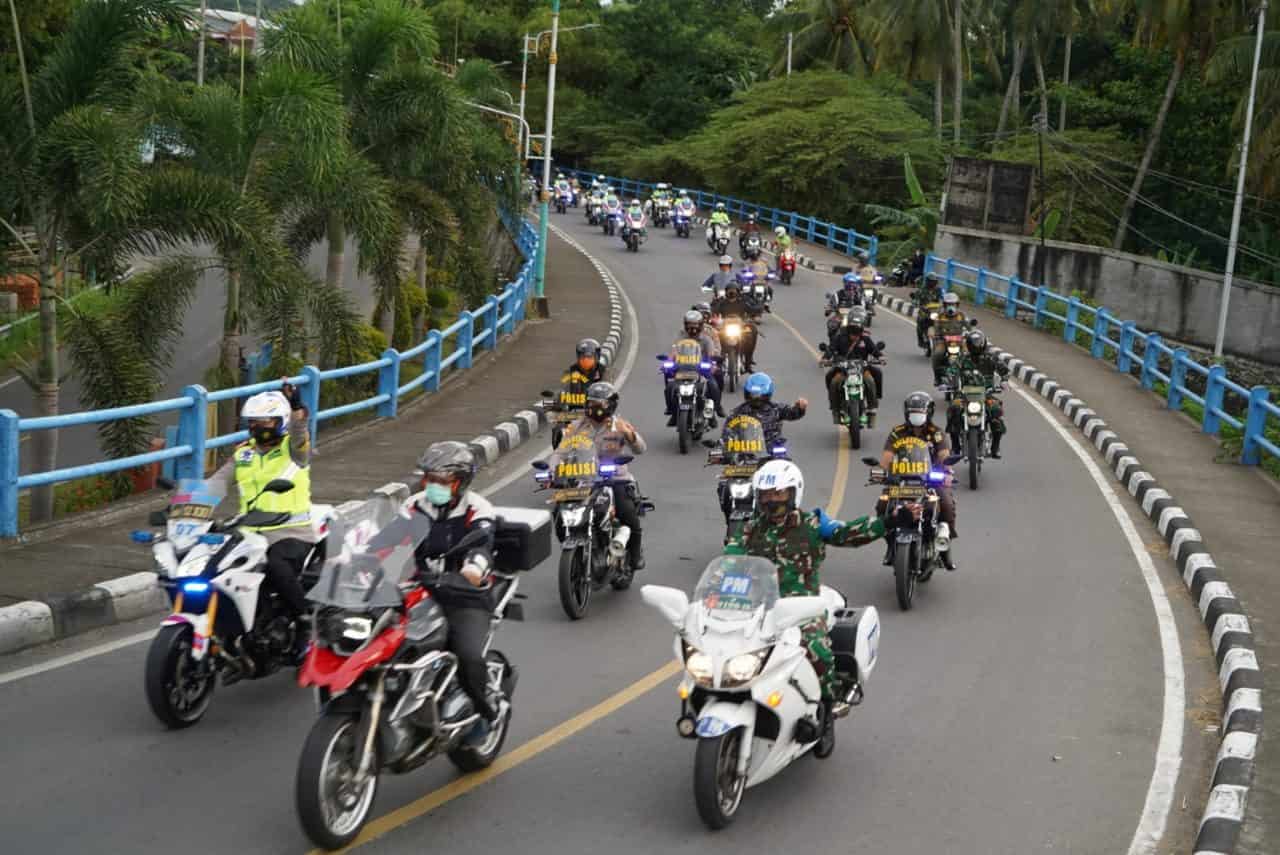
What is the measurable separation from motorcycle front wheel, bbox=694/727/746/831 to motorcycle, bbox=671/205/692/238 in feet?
170

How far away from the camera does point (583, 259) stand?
49.7 metres

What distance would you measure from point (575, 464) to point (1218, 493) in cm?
893

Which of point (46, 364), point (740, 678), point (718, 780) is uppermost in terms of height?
point (740, 678)

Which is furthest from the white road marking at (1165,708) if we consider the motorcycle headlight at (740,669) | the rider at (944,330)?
the rider at (944,330)

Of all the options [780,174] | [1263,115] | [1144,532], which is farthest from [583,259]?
[1144,532]

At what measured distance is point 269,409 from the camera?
9.02 m

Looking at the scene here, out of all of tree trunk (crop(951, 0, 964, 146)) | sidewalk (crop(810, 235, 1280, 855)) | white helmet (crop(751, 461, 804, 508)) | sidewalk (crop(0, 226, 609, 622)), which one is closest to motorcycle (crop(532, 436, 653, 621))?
white helmet (crop(751, 461, 804, 508))

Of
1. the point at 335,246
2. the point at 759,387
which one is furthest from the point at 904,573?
the point at 335,246

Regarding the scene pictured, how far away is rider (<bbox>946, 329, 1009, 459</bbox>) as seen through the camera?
1827 centimetres

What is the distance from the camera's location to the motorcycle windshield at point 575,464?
11.6m

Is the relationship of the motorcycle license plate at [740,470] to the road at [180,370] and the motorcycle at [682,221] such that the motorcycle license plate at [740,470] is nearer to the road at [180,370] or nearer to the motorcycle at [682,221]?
the road at [180,370]

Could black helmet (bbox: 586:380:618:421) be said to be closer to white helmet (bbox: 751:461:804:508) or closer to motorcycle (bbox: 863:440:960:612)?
motorcycle (bbox: 863:440:960:612)

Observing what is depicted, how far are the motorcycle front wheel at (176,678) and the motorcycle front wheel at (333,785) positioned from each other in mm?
1678

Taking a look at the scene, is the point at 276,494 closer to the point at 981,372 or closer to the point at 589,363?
the point at 589,363
